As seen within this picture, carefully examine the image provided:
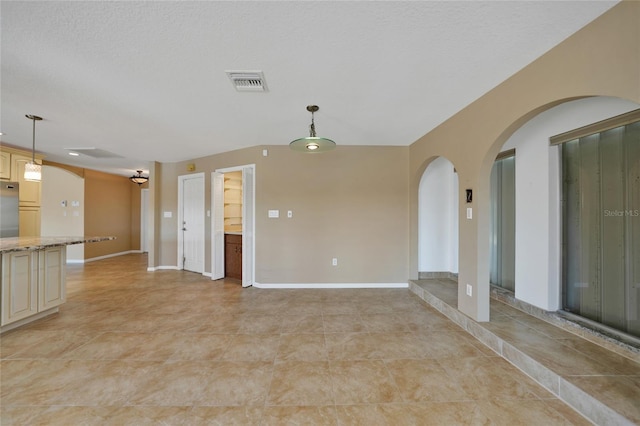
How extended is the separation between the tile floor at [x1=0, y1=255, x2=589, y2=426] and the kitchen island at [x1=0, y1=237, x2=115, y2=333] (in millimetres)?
185

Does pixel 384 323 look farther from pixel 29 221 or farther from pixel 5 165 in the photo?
pixel 5 165

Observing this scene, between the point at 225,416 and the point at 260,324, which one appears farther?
the point at 260,324

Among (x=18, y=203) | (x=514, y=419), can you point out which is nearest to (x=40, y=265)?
(x=18, y=203)

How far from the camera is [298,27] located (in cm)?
166

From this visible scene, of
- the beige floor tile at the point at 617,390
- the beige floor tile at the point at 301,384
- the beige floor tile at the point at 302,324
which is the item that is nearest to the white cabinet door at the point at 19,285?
the beige floor tile at the point at 302,324

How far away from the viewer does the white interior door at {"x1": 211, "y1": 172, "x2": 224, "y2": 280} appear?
193 inches

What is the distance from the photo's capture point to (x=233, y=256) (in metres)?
5.01

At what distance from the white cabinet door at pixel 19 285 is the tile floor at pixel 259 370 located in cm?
21

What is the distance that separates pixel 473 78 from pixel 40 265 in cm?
520

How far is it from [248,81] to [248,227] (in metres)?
2.72

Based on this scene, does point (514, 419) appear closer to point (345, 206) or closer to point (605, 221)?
point (605, 221)

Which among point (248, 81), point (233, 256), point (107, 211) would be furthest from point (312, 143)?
point (107, 211)

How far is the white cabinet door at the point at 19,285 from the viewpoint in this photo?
263 cm

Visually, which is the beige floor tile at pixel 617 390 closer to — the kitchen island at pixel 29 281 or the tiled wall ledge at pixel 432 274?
the tiled wall ledge at pixel 432 274
